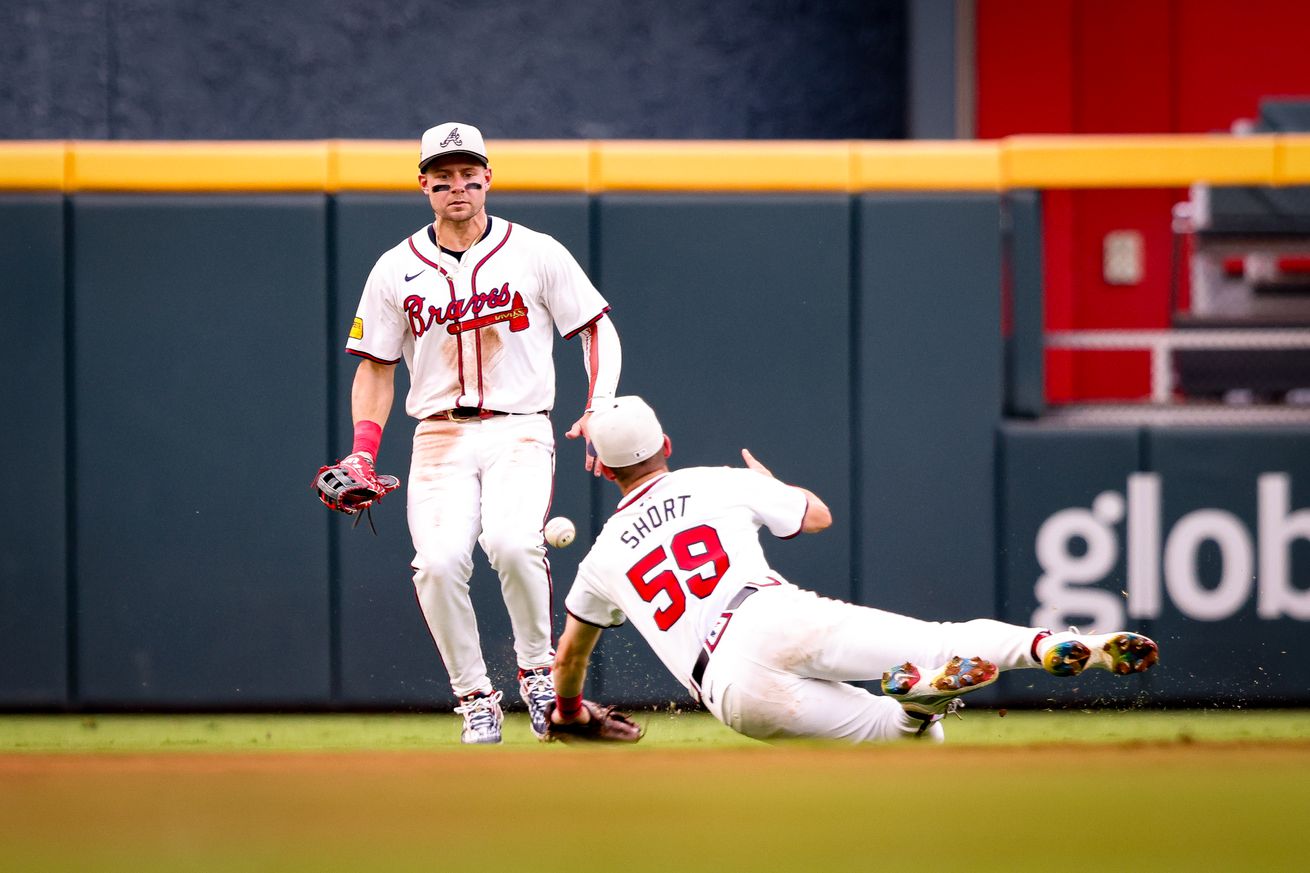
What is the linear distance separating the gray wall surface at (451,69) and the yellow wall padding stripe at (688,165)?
94.6 inches

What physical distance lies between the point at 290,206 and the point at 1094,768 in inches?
143

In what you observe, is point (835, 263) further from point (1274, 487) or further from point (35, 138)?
point (35, 138)

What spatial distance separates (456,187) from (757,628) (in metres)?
2.04

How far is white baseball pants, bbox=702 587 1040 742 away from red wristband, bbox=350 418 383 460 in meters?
1.69

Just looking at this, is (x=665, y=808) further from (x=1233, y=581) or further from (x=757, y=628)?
(x=1233, y=581)

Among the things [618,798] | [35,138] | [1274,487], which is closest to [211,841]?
[618,798]


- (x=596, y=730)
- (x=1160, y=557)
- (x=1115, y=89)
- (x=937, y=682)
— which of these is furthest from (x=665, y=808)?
(x=1115, y=89)

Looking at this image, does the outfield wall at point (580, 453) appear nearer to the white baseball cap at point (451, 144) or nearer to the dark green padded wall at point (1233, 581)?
the dark green padded wall at point (1233, 581)

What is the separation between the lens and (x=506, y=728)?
571 cm

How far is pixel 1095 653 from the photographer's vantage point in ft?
13.8

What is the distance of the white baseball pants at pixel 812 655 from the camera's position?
4.29 meters

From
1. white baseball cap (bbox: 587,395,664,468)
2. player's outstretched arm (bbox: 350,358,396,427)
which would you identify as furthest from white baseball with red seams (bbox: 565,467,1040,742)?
player's outstretched arm (bbox: 350,358,396,427)

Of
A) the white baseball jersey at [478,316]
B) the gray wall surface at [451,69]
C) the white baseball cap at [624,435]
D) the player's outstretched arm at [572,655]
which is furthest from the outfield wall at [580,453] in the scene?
the gray wall surface at [451,69]

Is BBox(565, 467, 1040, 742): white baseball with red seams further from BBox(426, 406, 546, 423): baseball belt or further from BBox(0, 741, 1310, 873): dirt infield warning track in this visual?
BBox(426, 406, 546, 423): baseball belt
